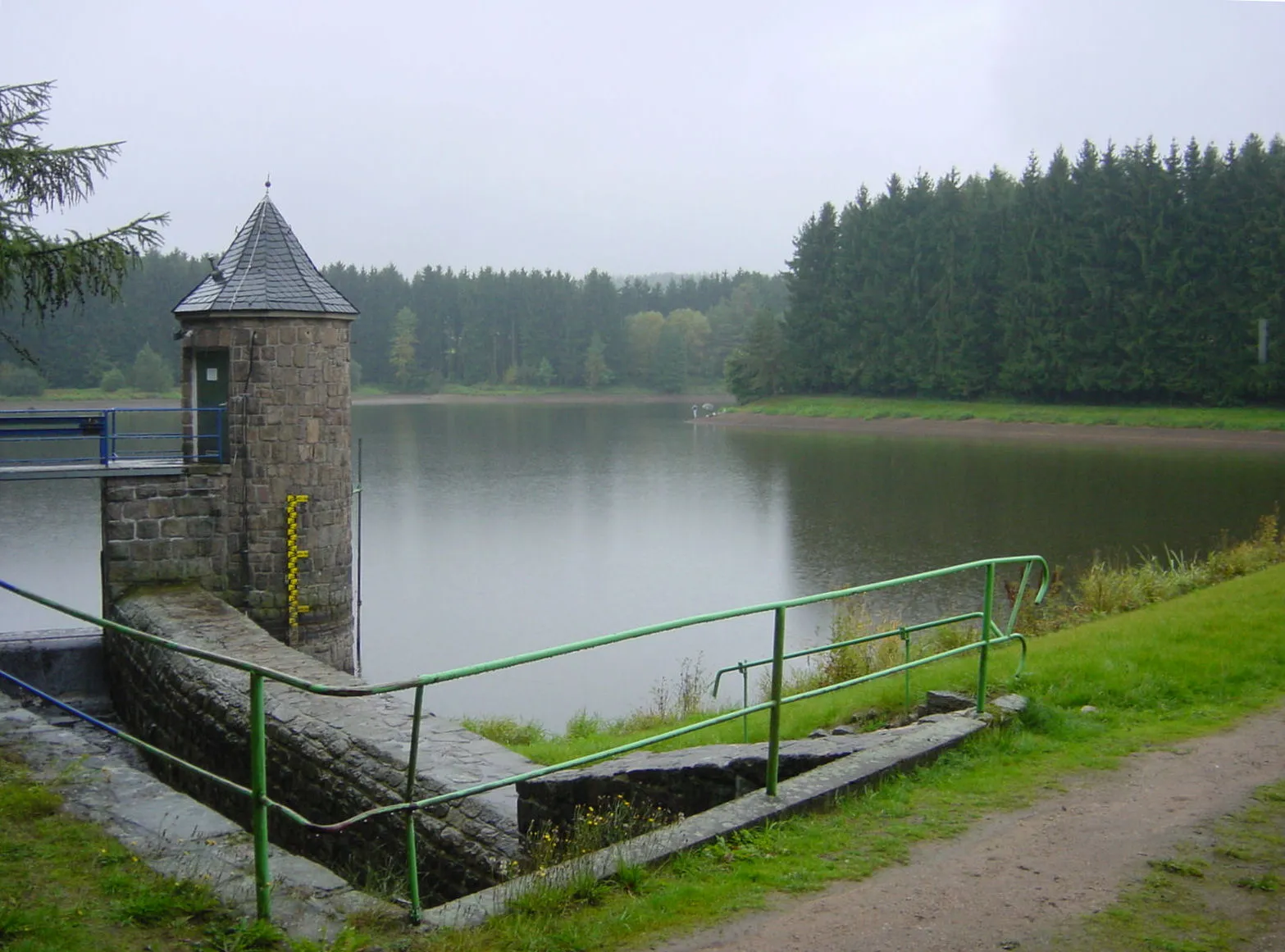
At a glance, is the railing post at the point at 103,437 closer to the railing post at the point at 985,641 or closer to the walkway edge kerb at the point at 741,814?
the walkway edge kerb at the point at 741,814

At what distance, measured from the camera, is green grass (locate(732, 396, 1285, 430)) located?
44.4 metres

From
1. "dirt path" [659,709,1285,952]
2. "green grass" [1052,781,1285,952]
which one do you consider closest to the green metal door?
"dirt path" [659,709,1285,952]

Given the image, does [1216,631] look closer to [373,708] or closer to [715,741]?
[715,741]

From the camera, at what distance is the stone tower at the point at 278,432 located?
1312cm

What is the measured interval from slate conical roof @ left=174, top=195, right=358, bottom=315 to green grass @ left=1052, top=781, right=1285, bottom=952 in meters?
10.5

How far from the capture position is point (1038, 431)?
48.1m

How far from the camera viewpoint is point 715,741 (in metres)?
8.25

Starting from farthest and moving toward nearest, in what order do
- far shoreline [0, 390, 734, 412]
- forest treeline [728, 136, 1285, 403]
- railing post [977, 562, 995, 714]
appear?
far shoreline [0, 390, 734, 412]
forest treeline [728, 136, 1285, 403]
railing post [977, 562, 995, 714]

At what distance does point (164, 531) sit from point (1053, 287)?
155 feet

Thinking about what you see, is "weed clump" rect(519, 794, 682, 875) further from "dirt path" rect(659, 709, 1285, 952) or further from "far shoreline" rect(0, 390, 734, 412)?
"far shoreline" rect(0, 390, 734, 412)

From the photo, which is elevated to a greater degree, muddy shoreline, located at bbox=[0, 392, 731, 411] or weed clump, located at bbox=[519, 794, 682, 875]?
weed clump, located at bbox=[519, 794, 682, 875]

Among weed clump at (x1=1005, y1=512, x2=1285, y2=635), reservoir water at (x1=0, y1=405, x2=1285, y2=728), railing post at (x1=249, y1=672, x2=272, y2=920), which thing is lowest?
reservoir water at (x1=0, y1=405, x2=1285, y2=728)

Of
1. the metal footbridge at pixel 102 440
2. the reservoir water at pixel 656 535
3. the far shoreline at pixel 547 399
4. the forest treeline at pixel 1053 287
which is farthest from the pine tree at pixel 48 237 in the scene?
the far shoreline at pixel 547 399

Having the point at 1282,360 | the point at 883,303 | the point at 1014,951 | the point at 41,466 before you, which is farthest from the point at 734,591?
the point at 883,303
